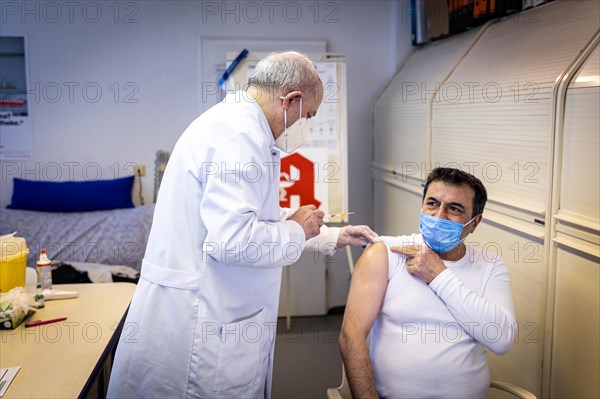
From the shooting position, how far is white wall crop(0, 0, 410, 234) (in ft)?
13.3

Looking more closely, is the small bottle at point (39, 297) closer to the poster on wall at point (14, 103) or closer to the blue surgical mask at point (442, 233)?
the blue surgical mask at point (442, 233)

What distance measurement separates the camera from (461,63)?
3035mm

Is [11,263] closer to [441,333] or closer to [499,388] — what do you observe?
[441,333]

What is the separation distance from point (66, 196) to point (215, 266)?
2.62m

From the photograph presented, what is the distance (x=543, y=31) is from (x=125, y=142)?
287cm

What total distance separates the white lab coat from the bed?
5.76ft

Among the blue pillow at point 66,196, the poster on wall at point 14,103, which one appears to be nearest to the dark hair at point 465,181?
the blue pillow at point 66,196

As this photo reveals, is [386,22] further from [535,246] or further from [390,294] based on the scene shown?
[390,294]

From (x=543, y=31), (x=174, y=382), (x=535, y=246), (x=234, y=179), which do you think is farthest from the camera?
(x=543, y=31)

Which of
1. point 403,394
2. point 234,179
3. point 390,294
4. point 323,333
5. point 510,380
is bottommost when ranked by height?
point 323,333

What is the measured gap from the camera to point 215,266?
5.57ft

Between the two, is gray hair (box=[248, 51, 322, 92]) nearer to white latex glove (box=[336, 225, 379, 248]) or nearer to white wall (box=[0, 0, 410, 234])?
white latex glove (box=[336, 225, 379, 248])

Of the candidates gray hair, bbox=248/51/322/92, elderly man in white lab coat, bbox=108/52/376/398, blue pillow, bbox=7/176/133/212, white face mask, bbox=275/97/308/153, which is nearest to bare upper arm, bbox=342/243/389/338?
elderly man in white lab coat, bbox=108/52/376/398

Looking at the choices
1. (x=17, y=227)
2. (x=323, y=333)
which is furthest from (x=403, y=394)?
(x=17, y=227)
